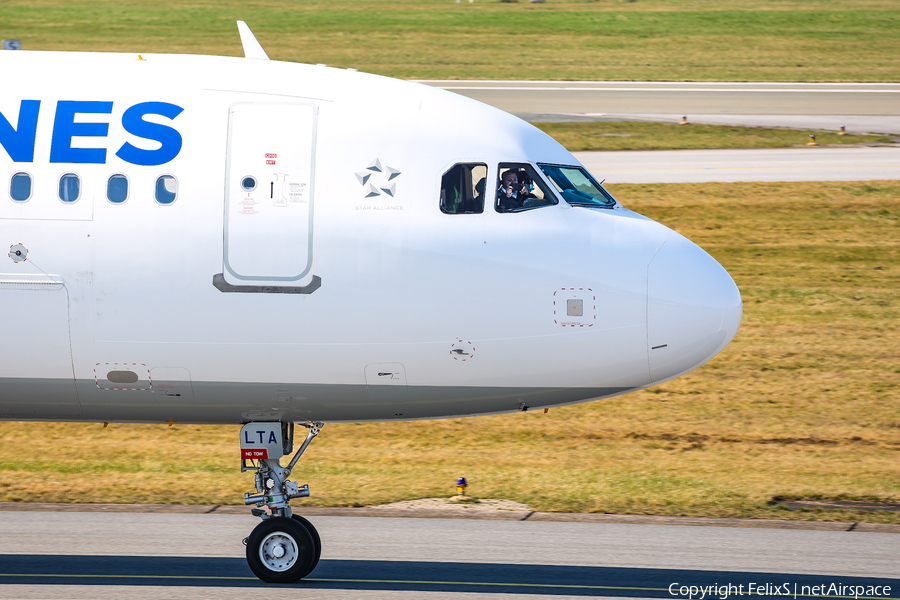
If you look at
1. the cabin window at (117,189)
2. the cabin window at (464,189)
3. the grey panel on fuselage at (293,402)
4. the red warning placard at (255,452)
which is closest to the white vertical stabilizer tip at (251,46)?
the cabin window at (117,189)

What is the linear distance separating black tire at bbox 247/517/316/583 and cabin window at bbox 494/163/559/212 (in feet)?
14.4

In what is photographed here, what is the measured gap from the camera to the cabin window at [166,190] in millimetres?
11680

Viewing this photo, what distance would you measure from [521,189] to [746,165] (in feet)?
86.6

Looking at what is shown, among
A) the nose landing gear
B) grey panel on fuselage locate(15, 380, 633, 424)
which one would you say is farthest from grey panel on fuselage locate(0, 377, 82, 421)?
the nose landing gear

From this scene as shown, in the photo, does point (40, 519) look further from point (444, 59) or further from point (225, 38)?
point (225, 38)

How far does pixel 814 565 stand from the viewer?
562 inches

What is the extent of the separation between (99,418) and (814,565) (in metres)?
8.90

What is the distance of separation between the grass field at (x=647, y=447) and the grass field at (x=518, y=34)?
34468mm

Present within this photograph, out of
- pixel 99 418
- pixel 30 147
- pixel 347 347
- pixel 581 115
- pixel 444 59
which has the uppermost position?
pixel 444 59

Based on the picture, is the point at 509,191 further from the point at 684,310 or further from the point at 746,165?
the point at 746,165

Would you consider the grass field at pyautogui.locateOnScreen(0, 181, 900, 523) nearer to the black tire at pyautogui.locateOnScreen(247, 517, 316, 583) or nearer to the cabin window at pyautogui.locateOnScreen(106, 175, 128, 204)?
the black tire at pyautogui.locateOnScreen(247, 517, 316, 583)

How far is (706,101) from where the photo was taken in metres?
49.3

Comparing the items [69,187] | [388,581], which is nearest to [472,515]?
[388,581]

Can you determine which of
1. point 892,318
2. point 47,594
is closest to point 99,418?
point 47,594
